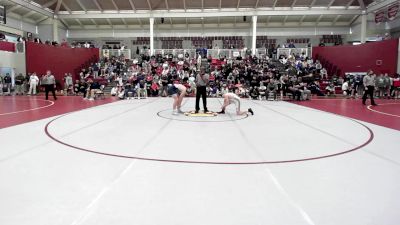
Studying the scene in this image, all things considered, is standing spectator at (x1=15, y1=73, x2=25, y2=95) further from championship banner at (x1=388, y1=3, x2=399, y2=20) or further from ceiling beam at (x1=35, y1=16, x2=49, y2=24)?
championship banner at (x1=388, y1=3, x2=399, y2=20)

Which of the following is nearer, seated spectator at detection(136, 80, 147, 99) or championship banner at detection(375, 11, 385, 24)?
seated spectator at detection(136, 80, 147, 99)

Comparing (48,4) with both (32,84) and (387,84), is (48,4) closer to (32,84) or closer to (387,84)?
(32,84)

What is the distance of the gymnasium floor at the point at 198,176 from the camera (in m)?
2.83

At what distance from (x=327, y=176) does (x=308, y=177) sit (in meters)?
0.25

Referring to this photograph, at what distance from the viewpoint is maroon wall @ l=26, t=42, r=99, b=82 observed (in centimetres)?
2162

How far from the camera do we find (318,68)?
2364 centimetres

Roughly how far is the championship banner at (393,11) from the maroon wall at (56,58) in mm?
23501

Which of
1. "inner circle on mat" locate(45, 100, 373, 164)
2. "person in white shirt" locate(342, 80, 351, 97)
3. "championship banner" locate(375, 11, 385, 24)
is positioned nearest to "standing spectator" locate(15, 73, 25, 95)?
"inner circle on mat" locate(45, 100, 373, 164)

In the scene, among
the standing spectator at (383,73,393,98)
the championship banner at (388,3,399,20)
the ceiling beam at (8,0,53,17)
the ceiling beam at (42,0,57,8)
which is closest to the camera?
the standing spectator at (383,73,393,98)

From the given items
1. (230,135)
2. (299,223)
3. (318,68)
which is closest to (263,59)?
(318,68)

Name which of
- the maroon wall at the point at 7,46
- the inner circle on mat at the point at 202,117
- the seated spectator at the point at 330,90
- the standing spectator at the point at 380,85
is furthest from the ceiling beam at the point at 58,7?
the standing spectator at the point at 380,85

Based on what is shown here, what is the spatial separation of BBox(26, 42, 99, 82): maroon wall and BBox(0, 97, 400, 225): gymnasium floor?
1695cm

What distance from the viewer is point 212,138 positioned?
6227 millimetres

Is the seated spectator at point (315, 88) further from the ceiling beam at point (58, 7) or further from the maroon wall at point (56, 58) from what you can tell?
the ceiling beam at point (58, 7)
